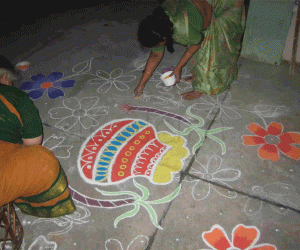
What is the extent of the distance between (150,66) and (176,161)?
3.04ft

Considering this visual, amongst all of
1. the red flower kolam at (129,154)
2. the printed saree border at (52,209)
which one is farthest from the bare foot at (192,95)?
the printed saree border at (52,209)

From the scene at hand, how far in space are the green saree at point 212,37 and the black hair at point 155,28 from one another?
0.05 meters

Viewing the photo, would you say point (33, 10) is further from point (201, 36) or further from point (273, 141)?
point (273, 141)

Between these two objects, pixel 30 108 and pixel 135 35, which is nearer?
pixel 30 108

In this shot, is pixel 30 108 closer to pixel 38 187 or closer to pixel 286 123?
pixel 38 187

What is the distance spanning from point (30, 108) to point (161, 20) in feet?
3.36

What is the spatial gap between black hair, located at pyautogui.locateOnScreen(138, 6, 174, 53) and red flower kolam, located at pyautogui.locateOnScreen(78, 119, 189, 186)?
0.70 m

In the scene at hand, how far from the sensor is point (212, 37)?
6.48ft

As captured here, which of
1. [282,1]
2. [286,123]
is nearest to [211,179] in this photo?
[286,123]

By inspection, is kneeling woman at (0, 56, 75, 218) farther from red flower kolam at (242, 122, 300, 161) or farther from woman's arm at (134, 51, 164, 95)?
red flower kolam at (242, 122, 300, 161)

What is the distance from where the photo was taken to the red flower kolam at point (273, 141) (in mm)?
1738

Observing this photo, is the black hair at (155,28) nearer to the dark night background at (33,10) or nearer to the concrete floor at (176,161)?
the concrete floor at (176,161)

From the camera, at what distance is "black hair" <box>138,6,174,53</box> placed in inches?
63.7

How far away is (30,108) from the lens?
1.16 metres
